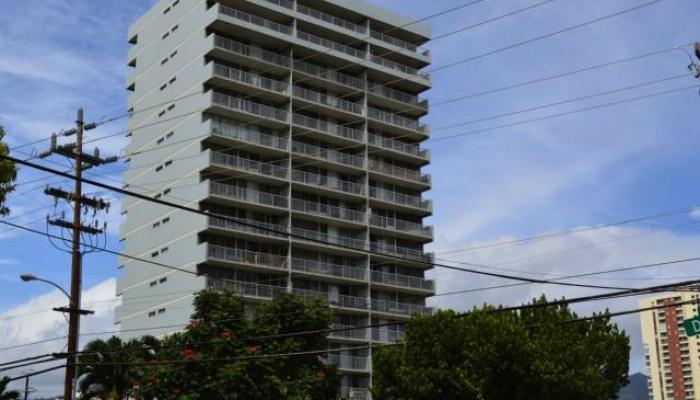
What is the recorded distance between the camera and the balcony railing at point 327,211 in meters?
82.5

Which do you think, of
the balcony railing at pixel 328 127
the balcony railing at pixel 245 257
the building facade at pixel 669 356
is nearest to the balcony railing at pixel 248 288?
the balcony railing at pixel 245 257

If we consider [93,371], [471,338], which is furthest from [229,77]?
[471,338]

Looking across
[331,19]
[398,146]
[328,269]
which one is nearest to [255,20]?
[331,19]

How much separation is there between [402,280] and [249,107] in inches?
800

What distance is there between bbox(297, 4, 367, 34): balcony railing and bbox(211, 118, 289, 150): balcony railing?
1189cm

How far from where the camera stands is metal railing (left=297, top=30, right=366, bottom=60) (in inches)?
3425

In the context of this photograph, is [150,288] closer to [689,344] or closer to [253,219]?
[253,219]

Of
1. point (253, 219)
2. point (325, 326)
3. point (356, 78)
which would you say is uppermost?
point (356, 78)

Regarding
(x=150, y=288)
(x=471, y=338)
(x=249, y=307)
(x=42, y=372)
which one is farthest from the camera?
(x=150, y=288)

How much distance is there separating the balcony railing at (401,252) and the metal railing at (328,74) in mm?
14461

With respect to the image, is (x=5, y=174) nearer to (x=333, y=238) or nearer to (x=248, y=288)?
(x=248, y=288)

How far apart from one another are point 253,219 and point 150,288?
1071cm

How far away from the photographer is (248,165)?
266 ft

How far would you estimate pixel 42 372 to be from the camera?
37.1m
